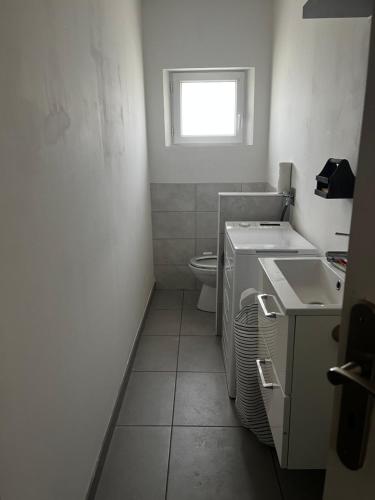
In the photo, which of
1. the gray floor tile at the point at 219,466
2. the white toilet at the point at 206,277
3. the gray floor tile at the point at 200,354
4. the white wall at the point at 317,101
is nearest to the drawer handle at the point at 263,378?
the gray floor tile at the point at 219,466

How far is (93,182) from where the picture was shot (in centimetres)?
165

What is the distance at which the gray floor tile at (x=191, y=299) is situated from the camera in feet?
11.1

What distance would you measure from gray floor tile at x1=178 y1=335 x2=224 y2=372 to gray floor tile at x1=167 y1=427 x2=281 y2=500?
55 centimetres

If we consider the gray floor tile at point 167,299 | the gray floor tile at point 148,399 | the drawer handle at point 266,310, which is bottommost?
the gray floor tile at point 148,399

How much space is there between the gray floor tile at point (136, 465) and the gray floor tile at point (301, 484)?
0.53m

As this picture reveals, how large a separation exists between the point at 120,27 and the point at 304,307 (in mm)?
2033

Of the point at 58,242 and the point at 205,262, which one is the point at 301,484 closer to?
the point at 58,242

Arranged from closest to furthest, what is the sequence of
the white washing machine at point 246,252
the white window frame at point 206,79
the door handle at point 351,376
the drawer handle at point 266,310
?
the door handle at point 351,376, the drawer handle at point 266,310, the white washing machine at point 246,252, the white window frame at point 206,79

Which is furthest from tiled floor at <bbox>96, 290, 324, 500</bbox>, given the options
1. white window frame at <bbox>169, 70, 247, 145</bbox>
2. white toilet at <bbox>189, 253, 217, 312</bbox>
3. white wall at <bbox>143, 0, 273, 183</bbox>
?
white window frame at <bbox>169, 70, 247, 145</bbox>

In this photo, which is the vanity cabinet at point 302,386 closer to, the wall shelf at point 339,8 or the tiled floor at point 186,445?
the tiled floor at point 186,445

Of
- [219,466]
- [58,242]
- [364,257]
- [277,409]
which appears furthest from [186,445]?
[364,257]

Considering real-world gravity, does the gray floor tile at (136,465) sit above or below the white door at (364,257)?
below

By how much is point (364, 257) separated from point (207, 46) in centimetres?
312

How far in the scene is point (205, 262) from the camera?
3.33 meters
